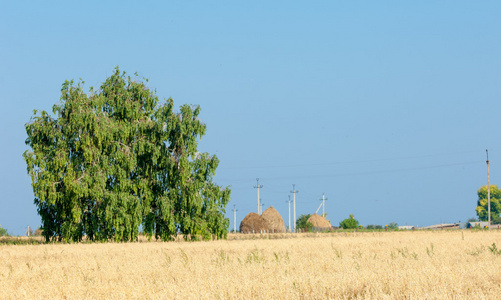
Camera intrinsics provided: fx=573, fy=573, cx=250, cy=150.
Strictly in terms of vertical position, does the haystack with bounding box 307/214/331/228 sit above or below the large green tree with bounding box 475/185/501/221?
below

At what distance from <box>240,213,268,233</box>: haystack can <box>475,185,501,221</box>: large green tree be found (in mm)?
101190

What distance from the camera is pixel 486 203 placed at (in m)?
169

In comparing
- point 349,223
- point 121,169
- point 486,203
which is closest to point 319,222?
point 349,223

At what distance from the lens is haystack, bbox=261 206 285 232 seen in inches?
3708

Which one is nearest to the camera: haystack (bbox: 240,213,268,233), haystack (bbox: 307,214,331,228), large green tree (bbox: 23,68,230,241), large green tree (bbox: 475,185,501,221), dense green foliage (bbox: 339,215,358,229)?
large green tree (bbox: 23,68,230,241)

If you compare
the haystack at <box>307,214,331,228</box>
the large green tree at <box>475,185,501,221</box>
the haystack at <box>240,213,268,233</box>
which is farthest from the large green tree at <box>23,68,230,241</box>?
the large green tree at <box>475,185,501,221</box>

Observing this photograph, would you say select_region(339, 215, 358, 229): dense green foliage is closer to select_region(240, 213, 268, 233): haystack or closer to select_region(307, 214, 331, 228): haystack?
select_region(307, 214, 331, 228): haystack

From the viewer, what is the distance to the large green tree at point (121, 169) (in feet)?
140

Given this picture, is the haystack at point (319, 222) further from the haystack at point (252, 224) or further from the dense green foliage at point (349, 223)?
the dense green foliage at point (349, 223)

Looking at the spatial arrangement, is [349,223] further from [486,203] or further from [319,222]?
[486,203]

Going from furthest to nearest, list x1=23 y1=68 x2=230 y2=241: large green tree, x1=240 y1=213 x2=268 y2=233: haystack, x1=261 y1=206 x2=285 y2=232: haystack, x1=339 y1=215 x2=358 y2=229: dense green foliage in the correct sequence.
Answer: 1. x1=339 y1=215 x2=358 y2=229: dense green foliage
2. x1=261 y1=206 x2=285 y2=232: haystack
3. x1=240 y1=213 x2=268 y2=233: haystack
4. x1=23 y1=68 x2=230 y2=241: large green tree

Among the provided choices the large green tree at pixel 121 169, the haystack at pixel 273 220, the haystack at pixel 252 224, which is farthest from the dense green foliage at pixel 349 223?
the large green tree at pixel 121 169

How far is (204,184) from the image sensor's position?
46469mm

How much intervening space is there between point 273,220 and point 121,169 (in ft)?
176
